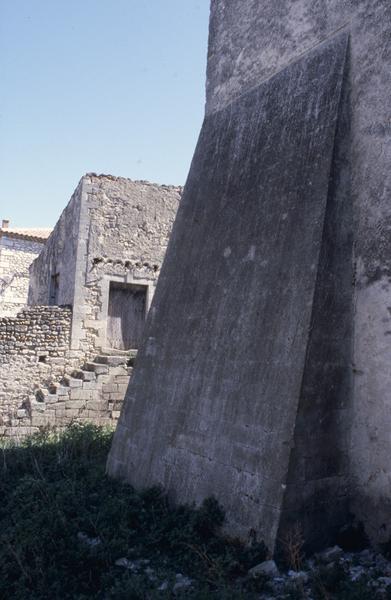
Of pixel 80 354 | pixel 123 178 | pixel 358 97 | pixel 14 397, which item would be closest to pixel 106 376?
pixel 80 354

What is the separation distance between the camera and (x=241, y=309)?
555 centimetres

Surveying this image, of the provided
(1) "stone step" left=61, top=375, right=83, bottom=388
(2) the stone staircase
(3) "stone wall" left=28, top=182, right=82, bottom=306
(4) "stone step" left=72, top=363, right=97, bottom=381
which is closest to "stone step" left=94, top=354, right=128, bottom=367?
(2) the stone staircase

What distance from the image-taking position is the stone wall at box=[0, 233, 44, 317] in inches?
850

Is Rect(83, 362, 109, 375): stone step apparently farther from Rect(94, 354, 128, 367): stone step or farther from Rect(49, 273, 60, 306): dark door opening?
Rect(49, 273, 60, 306): dark door opening

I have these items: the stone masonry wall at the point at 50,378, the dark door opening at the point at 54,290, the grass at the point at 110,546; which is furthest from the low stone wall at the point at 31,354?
the grass at the point at 110,546

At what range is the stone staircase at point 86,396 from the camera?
34.6 feet

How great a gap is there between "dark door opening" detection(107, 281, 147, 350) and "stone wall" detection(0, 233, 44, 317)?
10332 millimetres

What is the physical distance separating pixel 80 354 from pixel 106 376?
41.0 inches

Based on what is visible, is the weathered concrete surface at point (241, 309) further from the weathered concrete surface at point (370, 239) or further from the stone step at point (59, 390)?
the stone step at point (59, 390)

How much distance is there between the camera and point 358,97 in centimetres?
525

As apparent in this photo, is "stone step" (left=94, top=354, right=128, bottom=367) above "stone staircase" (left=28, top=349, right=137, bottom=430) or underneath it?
above

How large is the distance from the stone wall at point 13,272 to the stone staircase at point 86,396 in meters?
11.1

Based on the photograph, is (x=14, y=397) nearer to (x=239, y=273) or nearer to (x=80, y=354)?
(x=80, y=354)

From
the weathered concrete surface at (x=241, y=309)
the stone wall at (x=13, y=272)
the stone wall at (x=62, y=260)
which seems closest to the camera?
the weathered concrete surface at (x=241, y=309)
